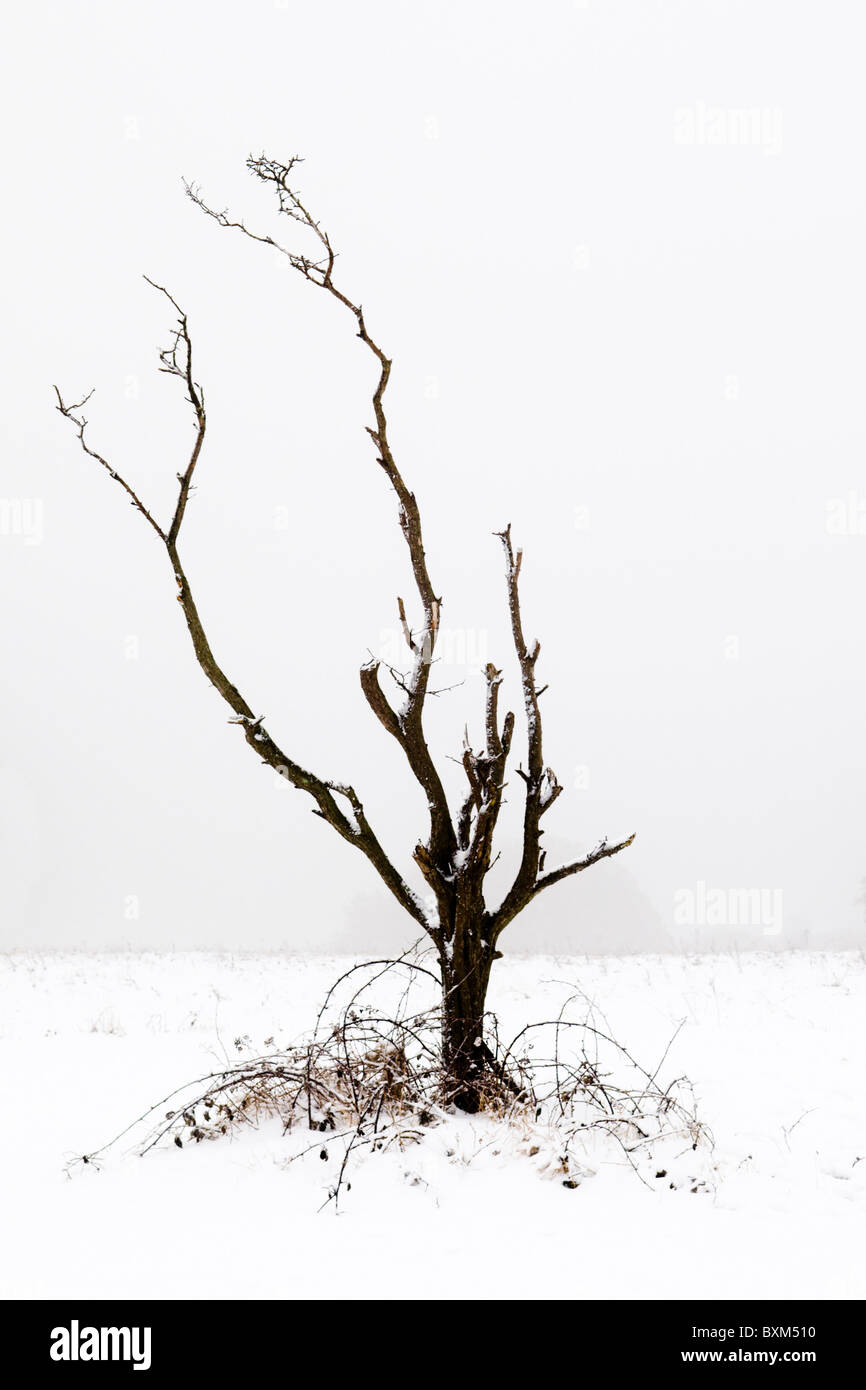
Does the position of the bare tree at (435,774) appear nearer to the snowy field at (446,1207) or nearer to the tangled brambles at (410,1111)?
the tangled brambles at (410,1111)

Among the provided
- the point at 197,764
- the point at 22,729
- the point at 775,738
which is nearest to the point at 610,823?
the point at 775,738

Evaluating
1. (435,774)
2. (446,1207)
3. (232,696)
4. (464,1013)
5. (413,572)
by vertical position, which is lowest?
(446,1207)

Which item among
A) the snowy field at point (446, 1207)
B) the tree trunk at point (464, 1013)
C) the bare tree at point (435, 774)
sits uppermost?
the bare tree at point (435, 774)

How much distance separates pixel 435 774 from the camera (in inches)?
172

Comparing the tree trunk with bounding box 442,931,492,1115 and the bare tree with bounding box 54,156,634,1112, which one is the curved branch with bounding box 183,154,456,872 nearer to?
the bare tree with bounding box 54,156,634,1112

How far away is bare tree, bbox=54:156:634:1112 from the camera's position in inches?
166

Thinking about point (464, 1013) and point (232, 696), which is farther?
point (232, 696)

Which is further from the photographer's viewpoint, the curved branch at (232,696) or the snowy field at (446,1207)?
the curved branch at (232,696)

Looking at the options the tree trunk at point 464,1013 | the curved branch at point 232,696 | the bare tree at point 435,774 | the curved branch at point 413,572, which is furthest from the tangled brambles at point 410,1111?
the curved branch at point 413,572

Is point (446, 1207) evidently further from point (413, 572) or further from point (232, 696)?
point (413, 572)

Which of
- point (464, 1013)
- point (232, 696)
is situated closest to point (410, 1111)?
point (464, 1013)

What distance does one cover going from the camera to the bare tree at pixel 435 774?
4.22m
